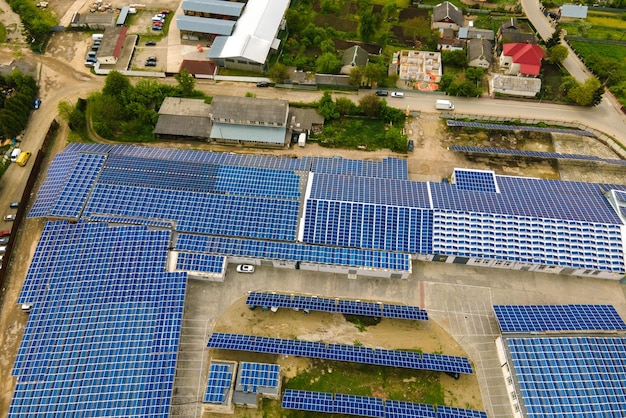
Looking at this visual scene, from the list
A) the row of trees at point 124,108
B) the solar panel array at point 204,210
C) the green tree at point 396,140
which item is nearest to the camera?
the solar panel array at point 204,210

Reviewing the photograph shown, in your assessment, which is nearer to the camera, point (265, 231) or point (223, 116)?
point (265, 231)

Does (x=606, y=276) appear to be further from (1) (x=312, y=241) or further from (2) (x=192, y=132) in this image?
(2) (x=192, y=132)

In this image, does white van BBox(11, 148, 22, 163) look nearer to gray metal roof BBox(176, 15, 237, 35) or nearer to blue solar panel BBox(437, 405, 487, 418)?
gray metal roof BBox(176, 15, 237, 35)

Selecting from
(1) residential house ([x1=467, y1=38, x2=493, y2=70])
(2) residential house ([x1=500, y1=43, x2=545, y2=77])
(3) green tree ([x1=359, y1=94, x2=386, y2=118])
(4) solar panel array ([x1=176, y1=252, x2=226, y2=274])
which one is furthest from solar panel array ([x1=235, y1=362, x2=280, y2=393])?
(2) residential house ([x1=500, y1=43, x2=545, y2=77])

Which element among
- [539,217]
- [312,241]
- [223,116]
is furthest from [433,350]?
[223,116]

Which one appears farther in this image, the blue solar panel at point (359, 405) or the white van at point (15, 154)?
the white van at point (15, 154)

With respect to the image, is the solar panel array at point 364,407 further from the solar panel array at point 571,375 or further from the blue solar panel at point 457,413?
the solar panel array at point 571,375

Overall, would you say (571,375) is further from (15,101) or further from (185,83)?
(15,101)

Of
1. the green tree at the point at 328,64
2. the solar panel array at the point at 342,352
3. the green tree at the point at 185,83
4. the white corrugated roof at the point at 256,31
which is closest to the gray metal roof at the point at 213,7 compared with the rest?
the white corrugated roof at the point at 256,31
